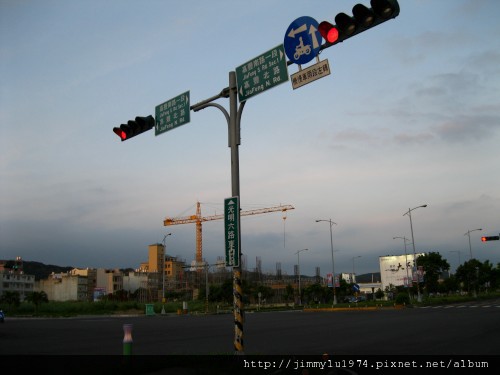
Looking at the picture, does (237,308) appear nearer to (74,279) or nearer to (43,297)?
(43,297)

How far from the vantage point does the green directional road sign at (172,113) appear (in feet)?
47.3

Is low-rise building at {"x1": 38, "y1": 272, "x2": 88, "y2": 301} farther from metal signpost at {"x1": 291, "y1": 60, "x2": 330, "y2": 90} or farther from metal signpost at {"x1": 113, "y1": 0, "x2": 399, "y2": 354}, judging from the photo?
metal signpost at {"x1": 291, "y1": 60, "x2": 330, "y2": 90}

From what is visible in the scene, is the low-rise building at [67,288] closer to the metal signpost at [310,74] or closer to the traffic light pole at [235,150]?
the traffic light pole at [235,150]

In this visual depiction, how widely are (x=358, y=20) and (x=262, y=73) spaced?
142 inches

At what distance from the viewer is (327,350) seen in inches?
589

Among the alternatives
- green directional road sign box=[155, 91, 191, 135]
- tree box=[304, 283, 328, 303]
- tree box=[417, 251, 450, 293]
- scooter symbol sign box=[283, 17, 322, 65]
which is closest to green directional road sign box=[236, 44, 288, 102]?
scooter symbol sign box=[283, 17, 322, 65]

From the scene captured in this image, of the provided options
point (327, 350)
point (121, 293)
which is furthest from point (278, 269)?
point (327, 350)

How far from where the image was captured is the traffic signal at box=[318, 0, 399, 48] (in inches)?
337

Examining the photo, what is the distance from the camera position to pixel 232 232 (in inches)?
473

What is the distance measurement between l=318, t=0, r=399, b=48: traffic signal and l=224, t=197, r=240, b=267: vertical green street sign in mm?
4627

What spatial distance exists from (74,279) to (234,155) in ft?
447

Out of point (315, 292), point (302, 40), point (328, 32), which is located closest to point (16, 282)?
point (315, 292)

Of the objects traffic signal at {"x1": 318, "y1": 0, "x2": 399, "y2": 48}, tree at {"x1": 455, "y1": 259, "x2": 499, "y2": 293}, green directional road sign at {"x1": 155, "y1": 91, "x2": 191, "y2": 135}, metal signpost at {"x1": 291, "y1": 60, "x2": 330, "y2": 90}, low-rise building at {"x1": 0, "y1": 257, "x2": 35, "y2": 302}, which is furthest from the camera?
low-rise building at {"x1": 0, "y1": 257, "x2": 35, "y2": 302}

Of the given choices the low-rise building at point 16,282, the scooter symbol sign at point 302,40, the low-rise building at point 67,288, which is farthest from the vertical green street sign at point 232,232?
the low-rise building at point 67,288
